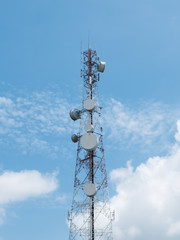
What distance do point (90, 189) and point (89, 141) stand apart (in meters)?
4.91

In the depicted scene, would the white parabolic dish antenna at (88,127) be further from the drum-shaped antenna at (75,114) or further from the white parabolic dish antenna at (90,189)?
the white parabolic dish antenna at (90,189)

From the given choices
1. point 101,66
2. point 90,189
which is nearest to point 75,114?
point 101,66

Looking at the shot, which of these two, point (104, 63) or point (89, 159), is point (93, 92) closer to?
point (104, 63)

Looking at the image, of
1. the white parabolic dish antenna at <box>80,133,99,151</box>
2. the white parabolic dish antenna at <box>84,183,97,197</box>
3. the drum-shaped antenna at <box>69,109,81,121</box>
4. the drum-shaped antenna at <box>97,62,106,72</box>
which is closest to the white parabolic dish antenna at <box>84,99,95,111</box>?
the drum-shaped antenna at <box>69,109,81,121</box>

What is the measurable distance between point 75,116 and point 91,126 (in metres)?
3.06

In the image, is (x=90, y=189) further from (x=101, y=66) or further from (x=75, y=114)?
(x=101, y=66)

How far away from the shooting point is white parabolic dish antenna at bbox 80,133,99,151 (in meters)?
31.9

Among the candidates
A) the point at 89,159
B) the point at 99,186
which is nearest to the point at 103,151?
the point at 89,159

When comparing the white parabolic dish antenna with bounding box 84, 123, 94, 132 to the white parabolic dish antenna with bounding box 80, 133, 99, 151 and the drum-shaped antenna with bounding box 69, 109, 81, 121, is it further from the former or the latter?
the drum-shaped antenna with bounding box 69, 109, 81, 121

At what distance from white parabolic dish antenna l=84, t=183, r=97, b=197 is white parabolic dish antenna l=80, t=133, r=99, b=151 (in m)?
3.71

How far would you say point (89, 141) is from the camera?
105 ft

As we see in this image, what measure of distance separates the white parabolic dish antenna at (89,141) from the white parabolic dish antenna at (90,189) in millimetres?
3709

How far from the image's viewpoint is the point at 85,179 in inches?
1262

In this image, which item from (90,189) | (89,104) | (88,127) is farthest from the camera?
(89,104)
